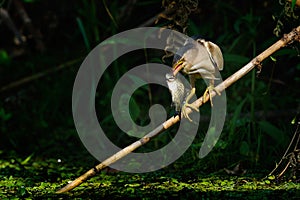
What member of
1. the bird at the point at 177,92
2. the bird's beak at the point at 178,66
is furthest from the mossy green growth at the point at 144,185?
the bird's beak at the point at 178,66

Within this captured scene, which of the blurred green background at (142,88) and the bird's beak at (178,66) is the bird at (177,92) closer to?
the bird's beak at (178,66)

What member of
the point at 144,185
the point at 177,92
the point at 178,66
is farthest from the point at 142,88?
the point at 178,66

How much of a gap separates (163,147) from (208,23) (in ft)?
3.31

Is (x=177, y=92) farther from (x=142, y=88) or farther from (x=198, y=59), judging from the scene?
(x=142, y=88)

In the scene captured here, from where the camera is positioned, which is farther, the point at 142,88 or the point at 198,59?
the point at 142,88

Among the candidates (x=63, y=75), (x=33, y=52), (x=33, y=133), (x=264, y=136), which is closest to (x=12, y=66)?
(x=33, y=52)

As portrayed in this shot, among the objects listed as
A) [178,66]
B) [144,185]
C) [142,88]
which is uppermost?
[178,66]

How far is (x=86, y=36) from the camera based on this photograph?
2.98 metres

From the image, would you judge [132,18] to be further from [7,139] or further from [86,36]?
[7,139]

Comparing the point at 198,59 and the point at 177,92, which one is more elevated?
the point at 198,59

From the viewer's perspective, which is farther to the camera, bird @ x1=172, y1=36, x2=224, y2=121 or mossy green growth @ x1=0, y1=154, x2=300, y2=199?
mossy green growth @ x1=0, y1=154, x2=300, y2=199

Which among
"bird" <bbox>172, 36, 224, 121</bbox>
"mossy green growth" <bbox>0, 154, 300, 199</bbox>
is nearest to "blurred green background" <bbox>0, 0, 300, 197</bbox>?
"mossy green growth" <bbox>0, 154, 300, 199</bbox>

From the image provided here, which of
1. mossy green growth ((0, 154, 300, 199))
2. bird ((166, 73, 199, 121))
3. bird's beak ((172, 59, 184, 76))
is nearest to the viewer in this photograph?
bird's beak ((172, 59, 184, 76))

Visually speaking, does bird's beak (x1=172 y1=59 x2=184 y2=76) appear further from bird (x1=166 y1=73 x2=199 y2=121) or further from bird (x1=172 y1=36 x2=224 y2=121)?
bird (x1=166 y1=73 x2=199 y2=121)
